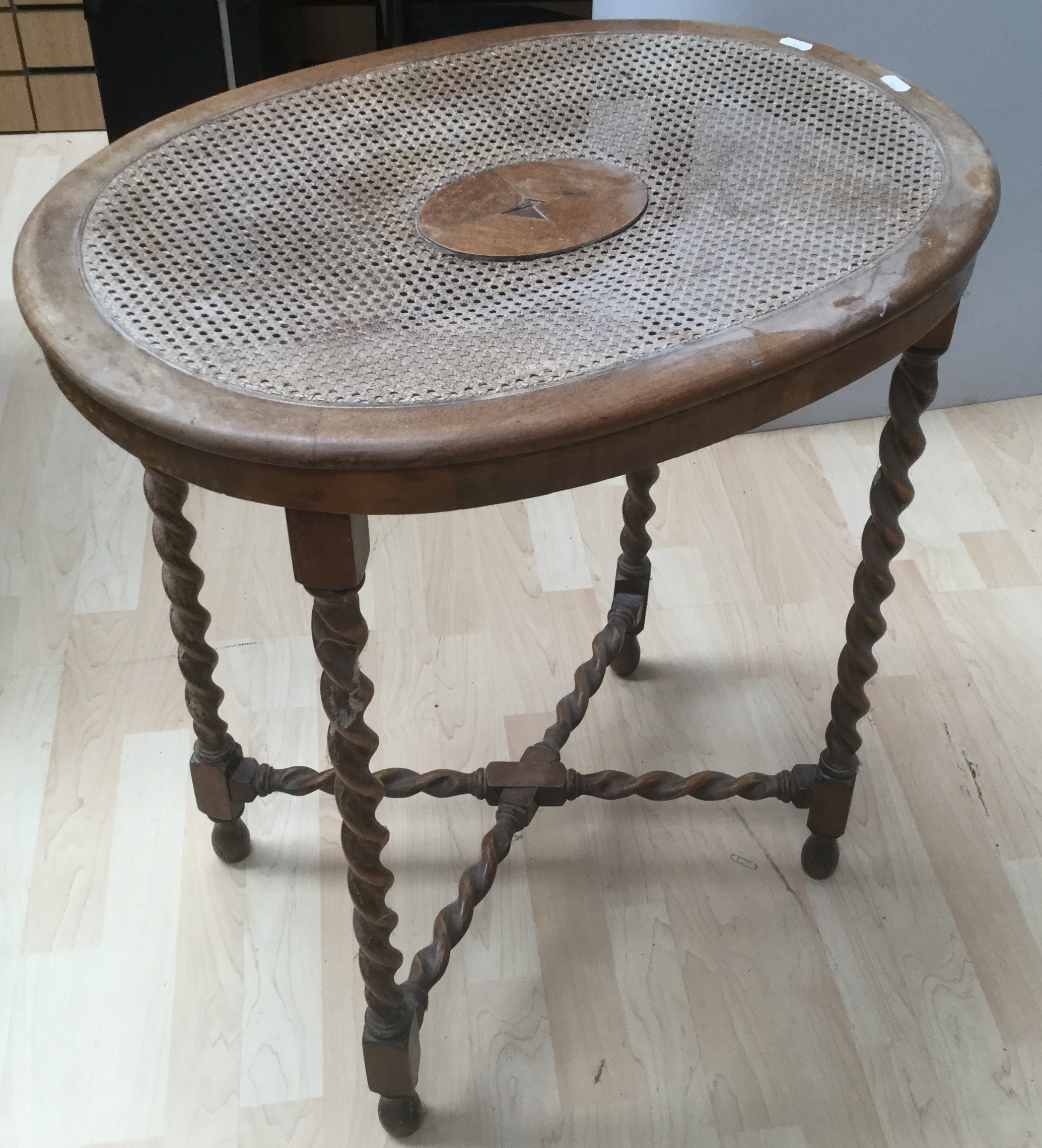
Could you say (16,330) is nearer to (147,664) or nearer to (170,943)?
(147,664)

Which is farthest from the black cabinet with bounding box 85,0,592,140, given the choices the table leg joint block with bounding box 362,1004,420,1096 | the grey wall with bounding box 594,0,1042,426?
the table leg joint block with bounding box 362,1004,420,1096

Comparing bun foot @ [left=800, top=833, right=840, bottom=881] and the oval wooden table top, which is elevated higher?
the oval wooden table top

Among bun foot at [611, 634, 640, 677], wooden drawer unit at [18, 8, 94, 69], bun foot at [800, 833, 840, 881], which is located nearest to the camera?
bun foot at [800, 833, 840, 881]

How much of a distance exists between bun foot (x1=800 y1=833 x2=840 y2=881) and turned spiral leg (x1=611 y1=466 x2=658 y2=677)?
0.29m

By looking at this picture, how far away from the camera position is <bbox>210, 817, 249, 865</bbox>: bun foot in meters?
1.23

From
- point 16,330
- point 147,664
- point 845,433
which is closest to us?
point 147,664

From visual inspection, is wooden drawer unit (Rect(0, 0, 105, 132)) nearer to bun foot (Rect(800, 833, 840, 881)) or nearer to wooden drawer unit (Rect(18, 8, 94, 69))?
wooden drawer unit (Rect(18, 8, 94, 69))

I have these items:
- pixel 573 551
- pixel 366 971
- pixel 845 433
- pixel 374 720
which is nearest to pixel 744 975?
pixel 366 971

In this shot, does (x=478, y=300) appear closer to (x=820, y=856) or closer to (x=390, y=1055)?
(x=390, y=1055)

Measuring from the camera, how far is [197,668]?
111cm

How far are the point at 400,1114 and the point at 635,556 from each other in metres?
0.61

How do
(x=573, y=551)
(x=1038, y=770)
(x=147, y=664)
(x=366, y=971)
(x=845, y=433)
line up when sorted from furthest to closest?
(x=845, y=433) < (x=573, y=551) < (x=147, y=664) < (x=1038, y=770) < (x=366, y=971)

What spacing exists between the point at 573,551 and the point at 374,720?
38 centimetres

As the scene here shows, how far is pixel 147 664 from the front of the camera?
57.8 inches
